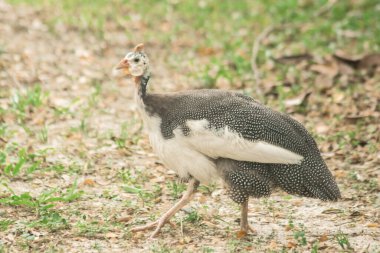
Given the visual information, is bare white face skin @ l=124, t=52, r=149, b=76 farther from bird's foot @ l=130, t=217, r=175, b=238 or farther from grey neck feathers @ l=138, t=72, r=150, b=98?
bird's foot @ l=130, t=217, r=175, b=238

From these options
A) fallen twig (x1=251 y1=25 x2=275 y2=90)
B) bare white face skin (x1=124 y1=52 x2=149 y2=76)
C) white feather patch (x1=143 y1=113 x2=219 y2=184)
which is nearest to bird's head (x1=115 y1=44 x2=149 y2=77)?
bare white face skin (x1=124 y1=52 x2=149 y2=76)

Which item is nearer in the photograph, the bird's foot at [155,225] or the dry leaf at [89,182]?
the bird's foot at [155,225]

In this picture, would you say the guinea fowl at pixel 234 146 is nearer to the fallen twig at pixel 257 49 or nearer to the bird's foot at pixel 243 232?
the bird's foot at pixel 243 232

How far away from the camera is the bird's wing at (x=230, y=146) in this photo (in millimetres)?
4180

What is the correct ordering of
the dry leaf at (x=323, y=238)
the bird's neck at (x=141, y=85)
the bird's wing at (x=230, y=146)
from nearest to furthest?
the bird's wing at (x=230, y=146)
the dry leaf at (x=323, y=238)
the bird's neck at (x=141, y=85)

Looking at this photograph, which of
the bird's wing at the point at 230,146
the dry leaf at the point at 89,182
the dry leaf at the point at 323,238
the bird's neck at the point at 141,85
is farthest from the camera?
the dry leaf at the point at 89,182

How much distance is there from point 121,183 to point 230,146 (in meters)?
1.28

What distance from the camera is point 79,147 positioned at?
5.76 metres

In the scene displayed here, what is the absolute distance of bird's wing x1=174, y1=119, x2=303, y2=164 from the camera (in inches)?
165

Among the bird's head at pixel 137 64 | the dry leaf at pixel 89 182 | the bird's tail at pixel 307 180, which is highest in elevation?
the bird's head at pixel 137 64

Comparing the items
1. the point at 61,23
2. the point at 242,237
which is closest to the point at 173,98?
the point at 242,237

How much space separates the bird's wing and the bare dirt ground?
47cm

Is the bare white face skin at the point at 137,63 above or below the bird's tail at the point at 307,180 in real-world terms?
above

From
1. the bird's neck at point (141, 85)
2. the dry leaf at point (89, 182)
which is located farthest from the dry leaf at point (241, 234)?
the dry leaf at point (89, 182)
